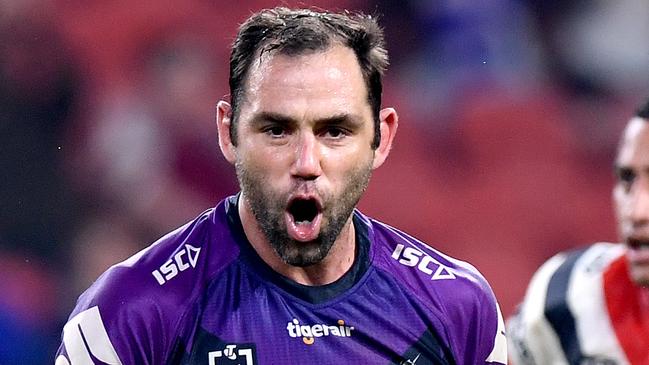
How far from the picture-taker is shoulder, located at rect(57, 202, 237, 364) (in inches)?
110

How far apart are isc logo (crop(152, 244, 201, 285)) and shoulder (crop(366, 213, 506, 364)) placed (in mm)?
440

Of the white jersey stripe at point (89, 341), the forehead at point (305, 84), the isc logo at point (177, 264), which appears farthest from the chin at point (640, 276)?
the white jersey stripe at point (89, 341)

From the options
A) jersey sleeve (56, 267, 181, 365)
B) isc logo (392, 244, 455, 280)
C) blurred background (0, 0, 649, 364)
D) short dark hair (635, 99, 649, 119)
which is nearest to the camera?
jersey sleeve (56, 267, 181, 365)

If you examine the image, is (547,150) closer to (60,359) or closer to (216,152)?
(216,152)

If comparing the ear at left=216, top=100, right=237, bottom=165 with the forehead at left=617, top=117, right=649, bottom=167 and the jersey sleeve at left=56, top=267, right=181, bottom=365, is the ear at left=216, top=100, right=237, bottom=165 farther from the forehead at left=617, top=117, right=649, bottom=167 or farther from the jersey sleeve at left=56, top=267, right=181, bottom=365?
the forehead at left=617, top=117, right=649, bottom=167

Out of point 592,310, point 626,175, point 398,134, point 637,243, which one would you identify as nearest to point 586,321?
point 592,310

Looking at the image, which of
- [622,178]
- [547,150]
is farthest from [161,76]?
[622,178]

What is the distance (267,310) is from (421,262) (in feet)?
1.40

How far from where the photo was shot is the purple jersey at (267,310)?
283cm

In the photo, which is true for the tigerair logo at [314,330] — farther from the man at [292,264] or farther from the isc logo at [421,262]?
the isc logo at [421,262]

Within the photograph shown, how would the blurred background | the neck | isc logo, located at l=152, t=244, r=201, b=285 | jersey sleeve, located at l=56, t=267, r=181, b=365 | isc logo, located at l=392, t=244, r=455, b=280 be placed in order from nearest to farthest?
jersey sleeve, located at l=56, t=267, r=181, b=365, isc logo, located at l=152, t=244, r=201, b=285, the neck, isc logo, located at l=392, t=244, r=455, b=280, the blurred background

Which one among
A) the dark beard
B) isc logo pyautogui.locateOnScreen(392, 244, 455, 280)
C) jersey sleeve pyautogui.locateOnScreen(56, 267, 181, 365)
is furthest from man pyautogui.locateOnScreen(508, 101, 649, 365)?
jersey sleeve pyautogui.locateOnScreen(56, 267, 181, 365)

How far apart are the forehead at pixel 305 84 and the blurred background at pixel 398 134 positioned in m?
3.46

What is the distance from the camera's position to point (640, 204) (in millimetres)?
3340
